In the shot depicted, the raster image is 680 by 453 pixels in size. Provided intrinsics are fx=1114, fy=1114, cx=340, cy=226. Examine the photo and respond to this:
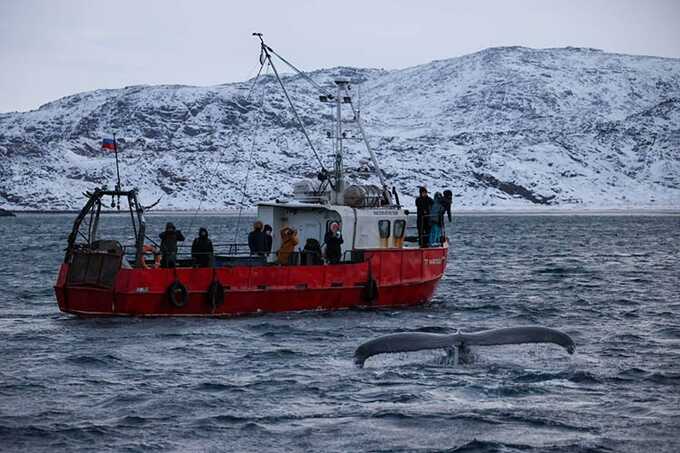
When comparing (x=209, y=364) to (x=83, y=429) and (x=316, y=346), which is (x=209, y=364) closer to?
(x=316, y=346)

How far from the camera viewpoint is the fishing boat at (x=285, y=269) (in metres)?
28.5

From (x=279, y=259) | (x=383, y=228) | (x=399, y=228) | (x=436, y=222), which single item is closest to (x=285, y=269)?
(x=279, y=259)

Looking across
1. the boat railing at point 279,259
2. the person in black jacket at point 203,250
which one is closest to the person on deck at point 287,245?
the boat railing at point 279,259

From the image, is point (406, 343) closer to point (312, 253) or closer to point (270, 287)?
point (270, 287)

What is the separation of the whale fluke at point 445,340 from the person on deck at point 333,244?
30.5 ft

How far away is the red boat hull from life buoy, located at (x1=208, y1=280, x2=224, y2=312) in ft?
0.34

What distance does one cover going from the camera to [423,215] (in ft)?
112

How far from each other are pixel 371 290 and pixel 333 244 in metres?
1.80

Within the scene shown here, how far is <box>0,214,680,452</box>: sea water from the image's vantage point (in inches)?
669

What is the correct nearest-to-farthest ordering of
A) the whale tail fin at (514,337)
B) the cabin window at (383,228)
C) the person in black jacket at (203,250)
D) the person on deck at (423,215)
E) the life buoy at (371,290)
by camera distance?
the whale tail fin at (514,337), the person in black jacket at (203,250), the life buoy at (371,290), the cabin window at (383,228), the person on deck at (423,215)

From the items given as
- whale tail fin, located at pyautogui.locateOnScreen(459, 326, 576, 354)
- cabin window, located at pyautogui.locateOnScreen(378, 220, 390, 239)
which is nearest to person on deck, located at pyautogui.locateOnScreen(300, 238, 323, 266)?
cabin window, located at pyautogui.locateOnScreen(378, 220, 390, 239)

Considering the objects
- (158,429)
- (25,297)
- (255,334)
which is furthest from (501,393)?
(25,297)

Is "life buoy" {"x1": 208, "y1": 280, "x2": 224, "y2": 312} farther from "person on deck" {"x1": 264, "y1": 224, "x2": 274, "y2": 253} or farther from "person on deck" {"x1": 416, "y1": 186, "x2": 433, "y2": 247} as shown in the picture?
"person on deck" {"x1": 416, "y1": 186, "x2": 433, "y2": 247}

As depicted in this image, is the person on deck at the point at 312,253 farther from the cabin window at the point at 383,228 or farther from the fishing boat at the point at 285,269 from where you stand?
the cabin window at the point at 383,228
